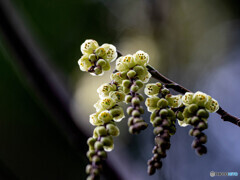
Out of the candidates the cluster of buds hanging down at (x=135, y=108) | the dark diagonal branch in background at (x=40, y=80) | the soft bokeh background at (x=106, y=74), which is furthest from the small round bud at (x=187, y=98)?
the soft bokeh background at (x=106, y=74)

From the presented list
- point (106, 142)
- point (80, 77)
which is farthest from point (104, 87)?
point (80, 77)

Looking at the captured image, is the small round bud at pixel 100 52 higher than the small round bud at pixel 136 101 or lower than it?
higher

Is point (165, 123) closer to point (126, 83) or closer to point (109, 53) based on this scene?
point (126, 83)

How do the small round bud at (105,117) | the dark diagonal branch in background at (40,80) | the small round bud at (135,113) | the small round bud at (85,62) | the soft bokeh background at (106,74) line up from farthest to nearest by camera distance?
the soft bokeh background at (106,74)
the dark diagonal branch in background at (40,80)
the small round bud at (85,62)
the small round bud at (105,117)
the small round bud at (135,113)

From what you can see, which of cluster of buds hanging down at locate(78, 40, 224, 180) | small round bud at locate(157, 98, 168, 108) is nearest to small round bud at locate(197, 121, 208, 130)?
cluster of buds hanging down at locate(78, 40, 224, 180)

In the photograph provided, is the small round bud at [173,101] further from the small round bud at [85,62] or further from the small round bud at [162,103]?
the small round bud at [85,62]

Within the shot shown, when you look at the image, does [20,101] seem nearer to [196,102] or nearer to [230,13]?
[196,102]

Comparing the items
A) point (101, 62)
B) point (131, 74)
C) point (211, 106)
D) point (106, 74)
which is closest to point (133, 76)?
point (131, 74)
